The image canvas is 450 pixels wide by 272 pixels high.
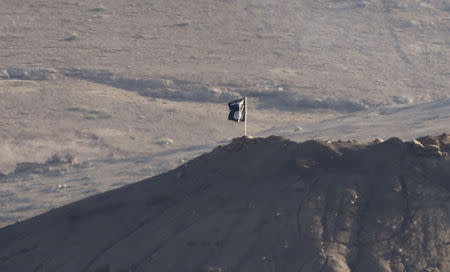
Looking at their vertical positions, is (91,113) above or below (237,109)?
below

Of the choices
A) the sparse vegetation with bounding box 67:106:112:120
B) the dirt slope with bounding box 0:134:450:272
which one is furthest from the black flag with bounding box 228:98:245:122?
the sparse vegetation with bounding box 67:106:112:120

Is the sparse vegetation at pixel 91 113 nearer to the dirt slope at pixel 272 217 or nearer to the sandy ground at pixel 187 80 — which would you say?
the sandy ground at pixel 187 80

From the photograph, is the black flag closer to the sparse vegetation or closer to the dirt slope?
the dirt slope

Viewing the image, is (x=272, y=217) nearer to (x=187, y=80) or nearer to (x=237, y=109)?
(x=237, y=109)

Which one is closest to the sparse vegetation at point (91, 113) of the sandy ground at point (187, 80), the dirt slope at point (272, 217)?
the sandy ground at point (187, 80)

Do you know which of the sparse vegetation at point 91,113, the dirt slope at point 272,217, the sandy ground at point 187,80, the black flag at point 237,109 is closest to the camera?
the dirt slope at point 272,217

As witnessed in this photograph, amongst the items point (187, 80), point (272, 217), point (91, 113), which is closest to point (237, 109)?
point (272, 217)

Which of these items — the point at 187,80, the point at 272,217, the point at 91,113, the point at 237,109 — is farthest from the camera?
the point at 187,80

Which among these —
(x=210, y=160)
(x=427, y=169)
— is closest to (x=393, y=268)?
(x=427, y=169)

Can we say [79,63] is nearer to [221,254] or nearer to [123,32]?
[123,32]
